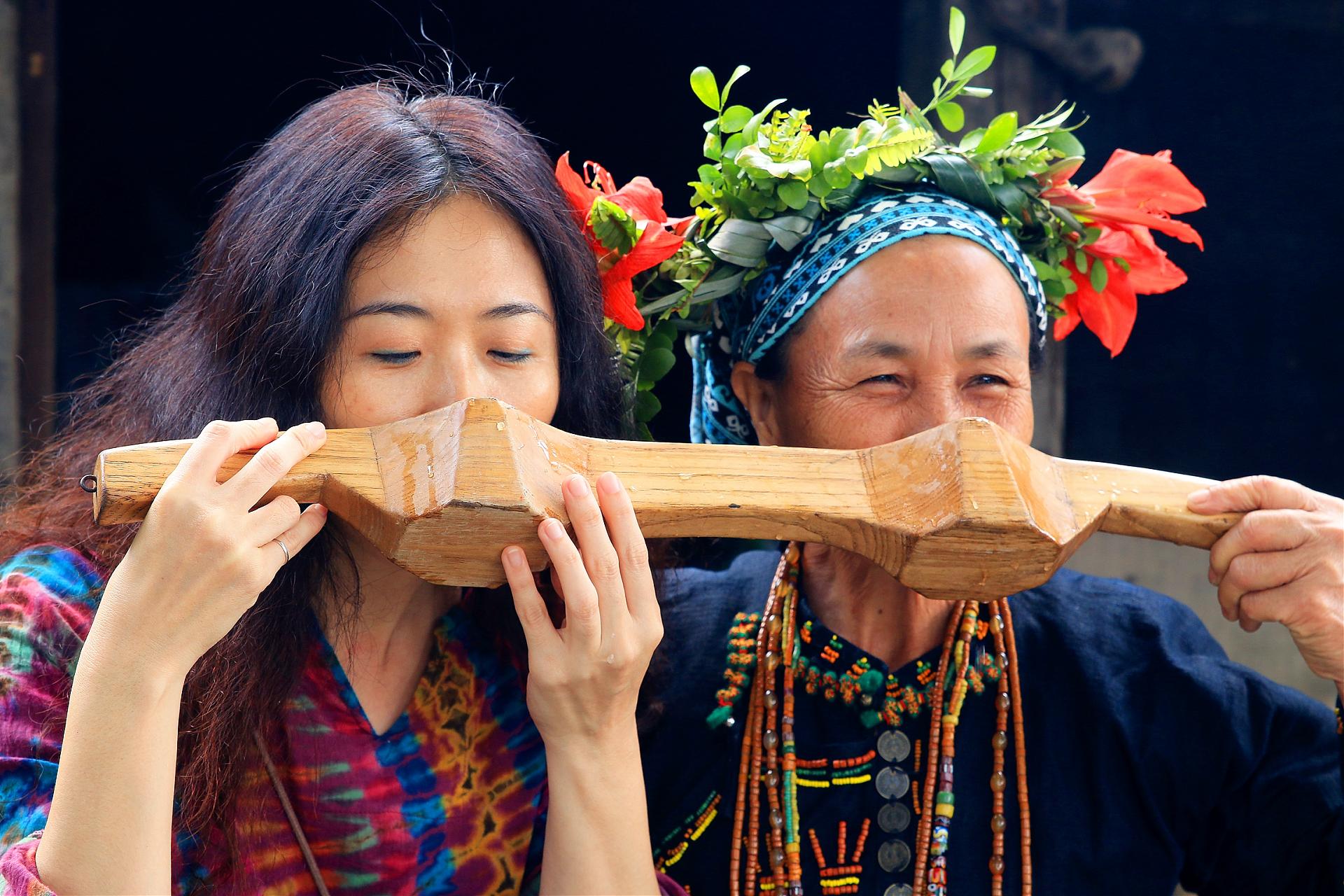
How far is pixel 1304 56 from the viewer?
360 centimetres

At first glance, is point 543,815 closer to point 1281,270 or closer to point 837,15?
point 1281,270

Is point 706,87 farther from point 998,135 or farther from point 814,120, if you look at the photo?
point 814,120

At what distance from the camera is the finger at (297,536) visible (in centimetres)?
147

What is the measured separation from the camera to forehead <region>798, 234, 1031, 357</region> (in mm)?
2004

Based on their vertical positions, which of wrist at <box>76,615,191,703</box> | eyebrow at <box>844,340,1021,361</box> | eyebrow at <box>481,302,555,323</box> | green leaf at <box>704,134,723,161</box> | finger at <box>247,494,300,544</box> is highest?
green leaf at <box>704,134,723,161</box>

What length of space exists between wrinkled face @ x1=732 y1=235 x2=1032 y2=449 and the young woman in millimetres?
358

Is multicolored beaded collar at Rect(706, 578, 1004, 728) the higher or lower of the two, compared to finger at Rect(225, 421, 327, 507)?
lower

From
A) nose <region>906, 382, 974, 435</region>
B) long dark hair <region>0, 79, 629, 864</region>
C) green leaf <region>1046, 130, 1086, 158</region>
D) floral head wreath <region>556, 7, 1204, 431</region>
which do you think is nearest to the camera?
long dark hair <region>0, 79, 629, 864</region>

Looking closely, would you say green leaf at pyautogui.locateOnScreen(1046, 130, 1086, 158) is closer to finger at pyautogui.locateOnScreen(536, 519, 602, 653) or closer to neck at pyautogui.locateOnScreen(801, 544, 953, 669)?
neck at pyautogui.locateOnScreen(801, 544, 953, 669)

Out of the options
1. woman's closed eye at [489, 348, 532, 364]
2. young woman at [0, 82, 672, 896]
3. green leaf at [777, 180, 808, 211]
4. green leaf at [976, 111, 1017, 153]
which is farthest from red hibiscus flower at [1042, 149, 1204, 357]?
woman's closed eye at [489, 348, 532, 364]

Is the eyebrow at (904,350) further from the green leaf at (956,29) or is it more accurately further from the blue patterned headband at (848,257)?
the green leaf at (956,29)

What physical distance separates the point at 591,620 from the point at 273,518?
15.6 inches

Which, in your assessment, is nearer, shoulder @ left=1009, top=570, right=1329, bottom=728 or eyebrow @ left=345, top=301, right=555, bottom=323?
eyebrow @ left=345, top=301, right=555, bottom=323

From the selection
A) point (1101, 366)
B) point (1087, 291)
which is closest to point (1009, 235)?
point (1087, 291)
